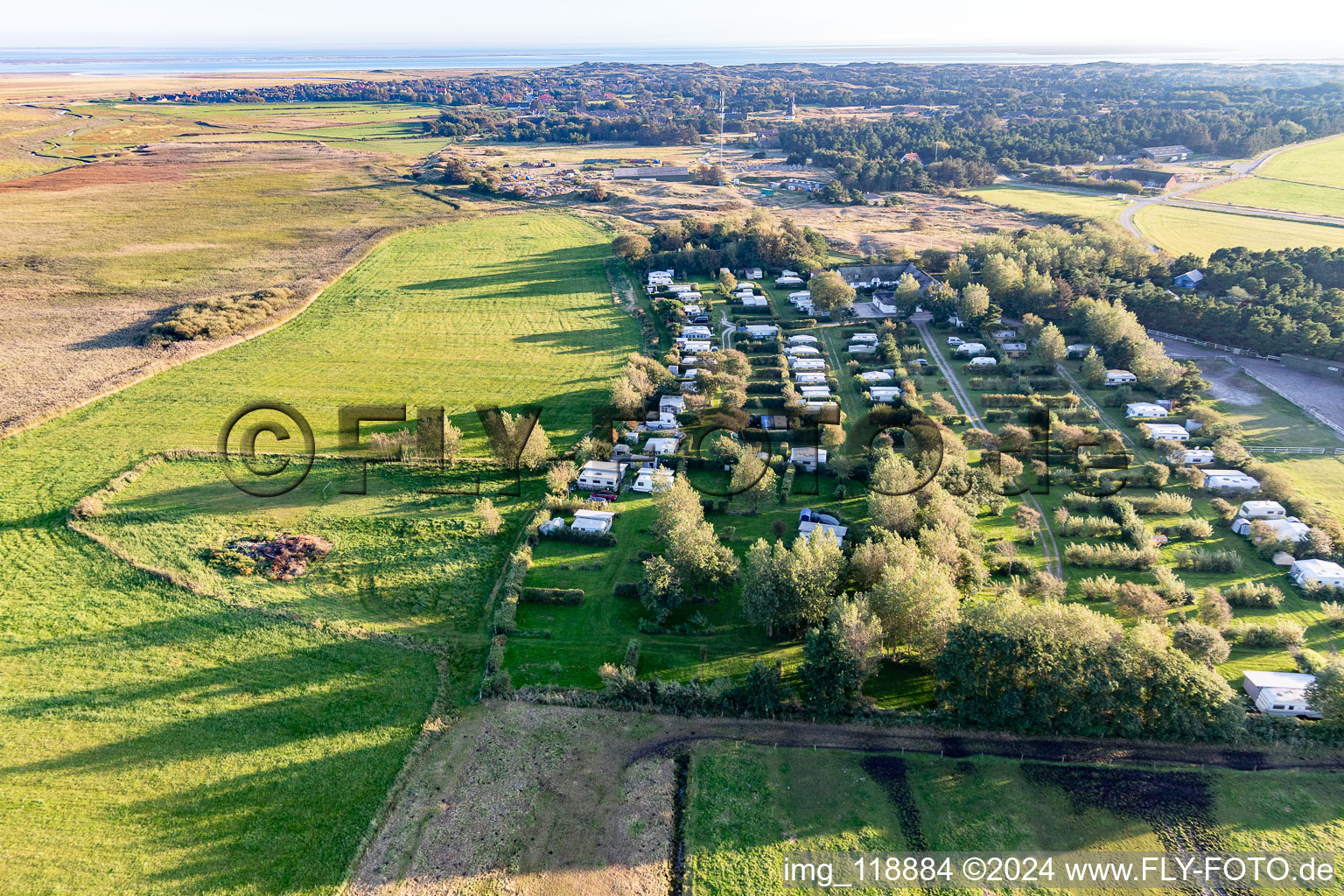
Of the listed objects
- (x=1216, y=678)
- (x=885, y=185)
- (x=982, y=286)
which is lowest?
(x=1216, y=678)

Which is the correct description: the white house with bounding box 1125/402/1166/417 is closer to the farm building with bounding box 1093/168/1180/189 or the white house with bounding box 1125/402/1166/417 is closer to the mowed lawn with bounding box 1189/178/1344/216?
the mowed lawn with bounding box 1189/178/1344/216

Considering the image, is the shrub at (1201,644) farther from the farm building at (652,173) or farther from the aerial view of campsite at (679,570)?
the farm building at (652,173)

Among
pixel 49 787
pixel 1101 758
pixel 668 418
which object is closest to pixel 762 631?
pixel 1101 758

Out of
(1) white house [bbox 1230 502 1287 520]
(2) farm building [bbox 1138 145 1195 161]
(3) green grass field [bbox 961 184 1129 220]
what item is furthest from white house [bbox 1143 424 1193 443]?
(2) farm building [bbox 1138 145 1195 161]

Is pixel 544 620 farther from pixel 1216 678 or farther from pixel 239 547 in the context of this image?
pixel 1216 678

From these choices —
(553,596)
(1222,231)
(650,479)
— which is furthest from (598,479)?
(1222,231)

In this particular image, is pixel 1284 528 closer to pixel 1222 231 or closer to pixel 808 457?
pixel 808 457

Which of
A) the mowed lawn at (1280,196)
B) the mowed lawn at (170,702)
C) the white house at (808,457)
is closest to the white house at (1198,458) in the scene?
the white house at (808,457)
